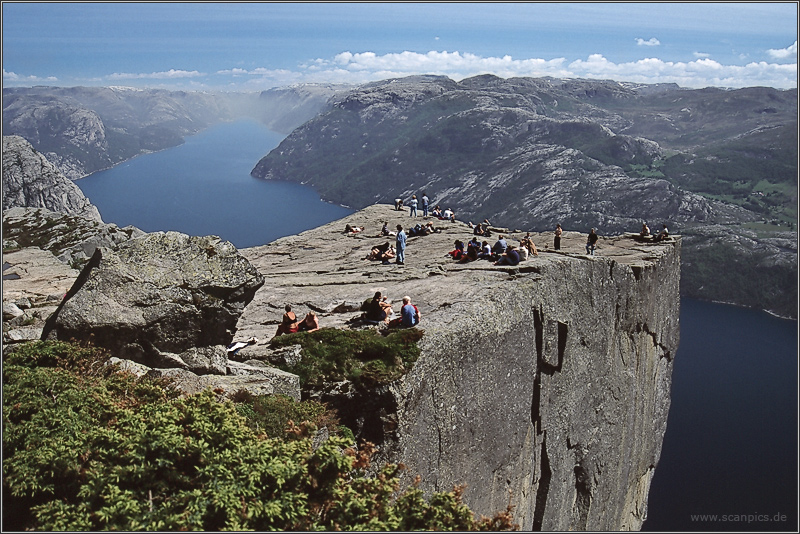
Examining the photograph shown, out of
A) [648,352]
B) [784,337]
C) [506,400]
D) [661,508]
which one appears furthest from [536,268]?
[784,337]

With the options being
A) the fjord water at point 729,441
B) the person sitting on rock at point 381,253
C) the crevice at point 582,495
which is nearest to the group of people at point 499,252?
the person sitting on rock at point 381,253

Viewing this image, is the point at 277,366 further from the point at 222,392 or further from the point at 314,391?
the point at 222,392

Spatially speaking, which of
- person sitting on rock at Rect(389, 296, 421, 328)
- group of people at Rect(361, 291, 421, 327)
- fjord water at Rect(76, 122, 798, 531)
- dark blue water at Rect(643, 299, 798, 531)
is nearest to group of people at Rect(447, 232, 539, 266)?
group of people at Rect(361, 291, 421, 327)

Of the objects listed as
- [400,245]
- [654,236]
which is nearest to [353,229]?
[400,245]

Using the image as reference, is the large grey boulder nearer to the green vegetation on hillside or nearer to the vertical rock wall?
the green vegetation on hillside

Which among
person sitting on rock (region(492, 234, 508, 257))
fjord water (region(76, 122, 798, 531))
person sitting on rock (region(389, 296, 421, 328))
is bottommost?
fjord water (region(76, 122, 798, 531))

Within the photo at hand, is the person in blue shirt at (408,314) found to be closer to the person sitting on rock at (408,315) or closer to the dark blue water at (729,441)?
the person sitting on rock at (408,315)

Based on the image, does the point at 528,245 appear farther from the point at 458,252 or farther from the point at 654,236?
the point at 654,236
